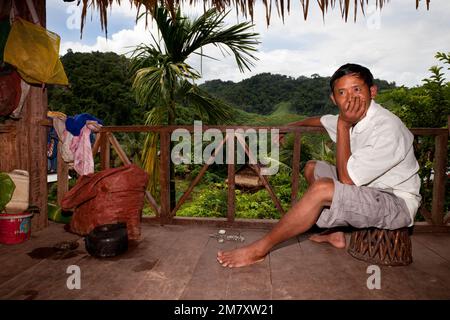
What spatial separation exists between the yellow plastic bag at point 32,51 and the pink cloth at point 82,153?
61 cm

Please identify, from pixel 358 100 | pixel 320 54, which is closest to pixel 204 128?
pixel 358 100

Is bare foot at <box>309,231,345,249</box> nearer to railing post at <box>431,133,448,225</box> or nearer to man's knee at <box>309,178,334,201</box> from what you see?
man's knee at <box>309,178,334,201</box>

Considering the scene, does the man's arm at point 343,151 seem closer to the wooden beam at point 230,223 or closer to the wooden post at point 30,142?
the wooden beam at point 230,223

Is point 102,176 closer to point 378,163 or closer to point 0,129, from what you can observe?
point 0,129

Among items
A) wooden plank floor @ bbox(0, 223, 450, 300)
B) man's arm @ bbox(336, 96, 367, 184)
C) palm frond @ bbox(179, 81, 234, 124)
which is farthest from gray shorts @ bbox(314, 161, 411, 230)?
palm frond @ bbox(179, 81, 234, 124)

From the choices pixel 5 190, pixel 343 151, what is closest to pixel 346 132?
pixel 343 151

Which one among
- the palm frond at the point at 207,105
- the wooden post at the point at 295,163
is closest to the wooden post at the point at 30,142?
the palm frond at the point at 207,105

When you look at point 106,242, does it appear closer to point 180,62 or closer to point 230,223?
point 230,223

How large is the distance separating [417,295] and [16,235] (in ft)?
9.83

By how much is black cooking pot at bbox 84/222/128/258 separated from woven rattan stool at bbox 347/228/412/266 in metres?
1.83

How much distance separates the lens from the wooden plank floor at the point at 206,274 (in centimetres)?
165

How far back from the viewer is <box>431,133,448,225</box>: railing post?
2775mm
